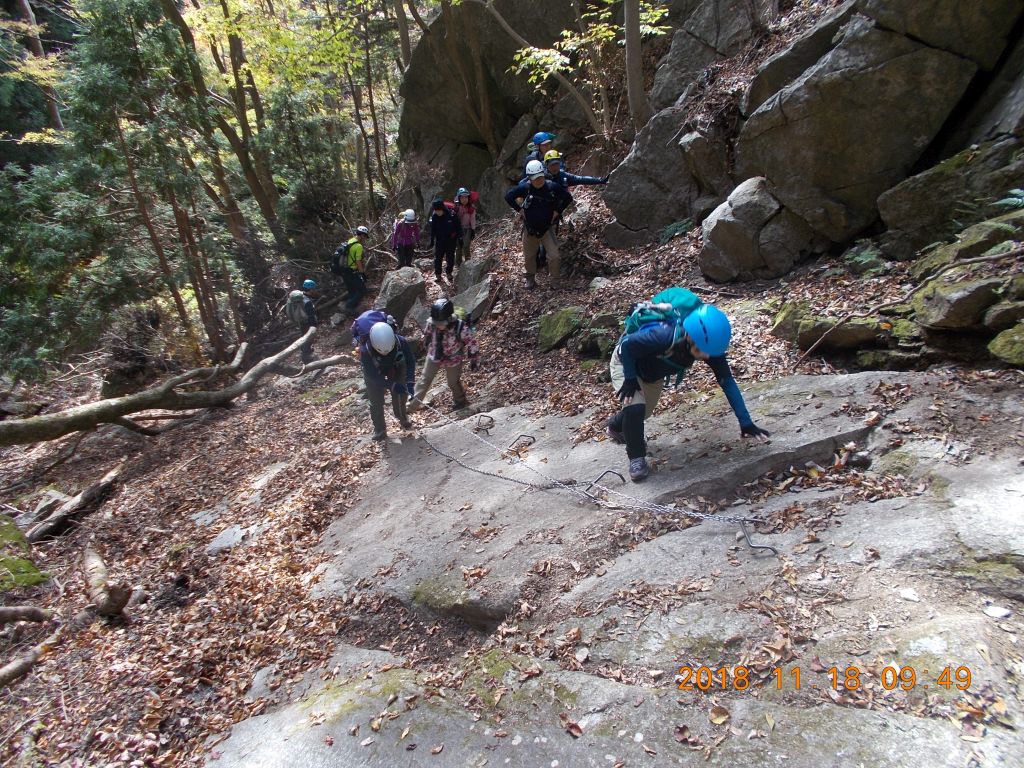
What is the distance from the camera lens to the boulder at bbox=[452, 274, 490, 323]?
38.1ft

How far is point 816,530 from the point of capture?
4113 mm

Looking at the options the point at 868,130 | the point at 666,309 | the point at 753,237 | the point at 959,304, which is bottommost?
the point at 959,304

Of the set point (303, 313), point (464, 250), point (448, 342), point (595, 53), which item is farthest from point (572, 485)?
point (595, 53)

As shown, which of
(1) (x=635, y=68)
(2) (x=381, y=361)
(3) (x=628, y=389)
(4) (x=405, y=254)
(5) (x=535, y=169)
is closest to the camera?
(3) (x=628, y=389)

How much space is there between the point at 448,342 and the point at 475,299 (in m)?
3.58

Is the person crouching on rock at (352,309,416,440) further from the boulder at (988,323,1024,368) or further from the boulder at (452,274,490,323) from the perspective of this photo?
the boulder at (988,323,1024,368)

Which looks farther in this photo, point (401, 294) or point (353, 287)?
point (353, 287)

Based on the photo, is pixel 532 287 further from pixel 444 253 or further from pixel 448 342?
pixel 444 253

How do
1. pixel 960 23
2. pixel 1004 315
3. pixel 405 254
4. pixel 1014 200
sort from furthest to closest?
pixel 405 254 → pixel 960 23 → pixel 1014 200 → pixel 1004 315

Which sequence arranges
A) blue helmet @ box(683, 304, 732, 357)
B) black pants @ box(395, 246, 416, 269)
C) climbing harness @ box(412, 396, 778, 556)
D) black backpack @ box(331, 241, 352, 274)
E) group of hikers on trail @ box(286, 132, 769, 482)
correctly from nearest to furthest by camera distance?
climbing harness @ box(412, 396, 778, 556) < blue helmet @ box(683, 304, 732, 357) < group of hikers on trail @ box(286, 132, 769, 482) < black pants @ box(395, 246, 416, 269) < black backpack @ box(331, 241, 352, 274)

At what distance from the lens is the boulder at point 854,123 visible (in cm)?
693

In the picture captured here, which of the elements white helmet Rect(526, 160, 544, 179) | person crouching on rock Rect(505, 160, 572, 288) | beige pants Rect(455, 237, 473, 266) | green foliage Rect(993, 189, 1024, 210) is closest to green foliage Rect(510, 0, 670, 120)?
white helmet Rect(526, 160, 544, 179)

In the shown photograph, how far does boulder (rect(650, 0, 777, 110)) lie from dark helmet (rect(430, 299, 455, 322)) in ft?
23.2

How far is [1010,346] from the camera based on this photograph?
187 inches
